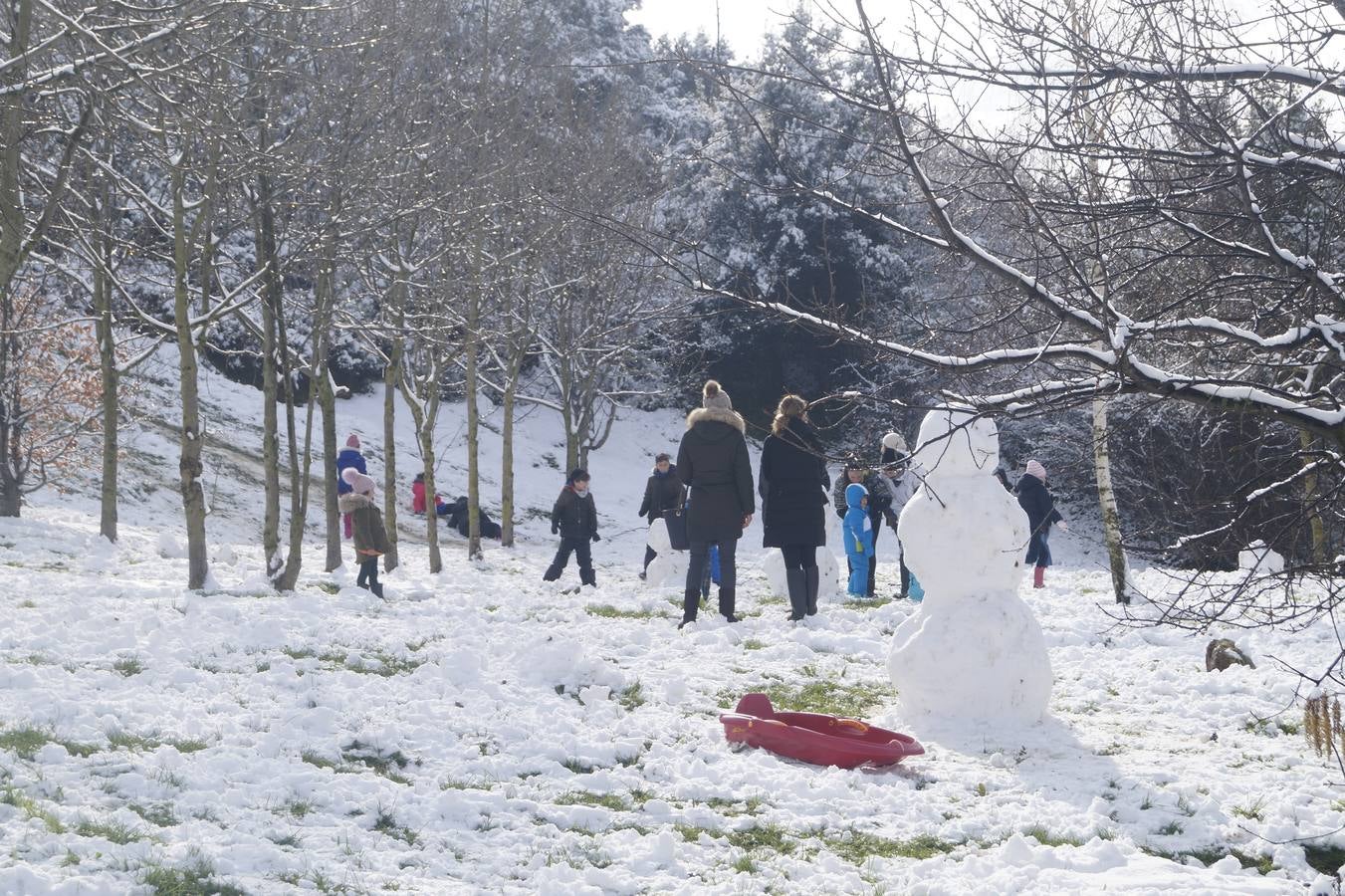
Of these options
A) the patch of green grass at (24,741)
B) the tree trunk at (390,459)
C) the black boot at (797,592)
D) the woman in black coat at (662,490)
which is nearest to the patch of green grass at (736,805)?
the patch of green grass at (24,741)

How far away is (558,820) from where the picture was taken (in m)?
4.95

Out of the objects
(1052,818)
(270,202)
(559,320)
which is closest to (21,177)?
(270,202)

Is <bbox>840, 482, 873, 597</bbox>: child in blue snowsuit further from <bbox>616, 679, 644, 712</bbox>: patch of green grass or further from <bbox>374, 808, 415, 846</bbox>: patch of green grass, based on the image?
<bbox>374, 808, 415, 846</bbox>: patch of green grass

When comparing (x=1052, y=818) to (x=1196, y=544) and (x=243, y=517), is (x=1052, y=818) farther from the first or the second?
(x=243, y=517)

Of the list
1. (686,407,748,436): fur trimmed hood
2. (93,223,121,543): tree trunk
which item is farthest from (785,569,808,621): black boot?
(93,223,121,543): tree trunk

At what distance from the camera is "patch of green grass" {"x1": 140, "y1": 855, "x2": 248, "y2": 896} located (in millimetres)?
3773

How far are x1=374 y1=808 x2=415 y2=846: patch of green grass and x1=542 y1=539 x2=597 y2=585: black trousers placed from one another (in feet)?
27.5

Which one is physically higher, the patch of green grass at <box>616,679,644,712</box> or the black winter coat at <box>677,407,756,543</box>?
the black winter coat at <box>677,407,756,543</box>

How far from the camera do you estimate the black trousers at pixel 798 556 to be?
993cm

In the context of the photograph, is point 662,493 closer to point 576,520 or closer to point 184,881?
point 576,520

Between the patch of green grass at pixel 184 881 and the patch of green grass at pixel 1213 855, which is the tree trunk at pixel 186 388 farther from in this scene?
the patch of green grass at pixel 1213 855

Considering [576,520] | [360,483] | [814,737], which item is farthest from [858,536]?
[814,737]

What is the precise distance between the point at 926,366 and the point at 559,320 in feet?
57.3

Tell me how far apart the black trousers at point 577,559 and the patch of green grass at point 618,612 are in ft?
6.84
